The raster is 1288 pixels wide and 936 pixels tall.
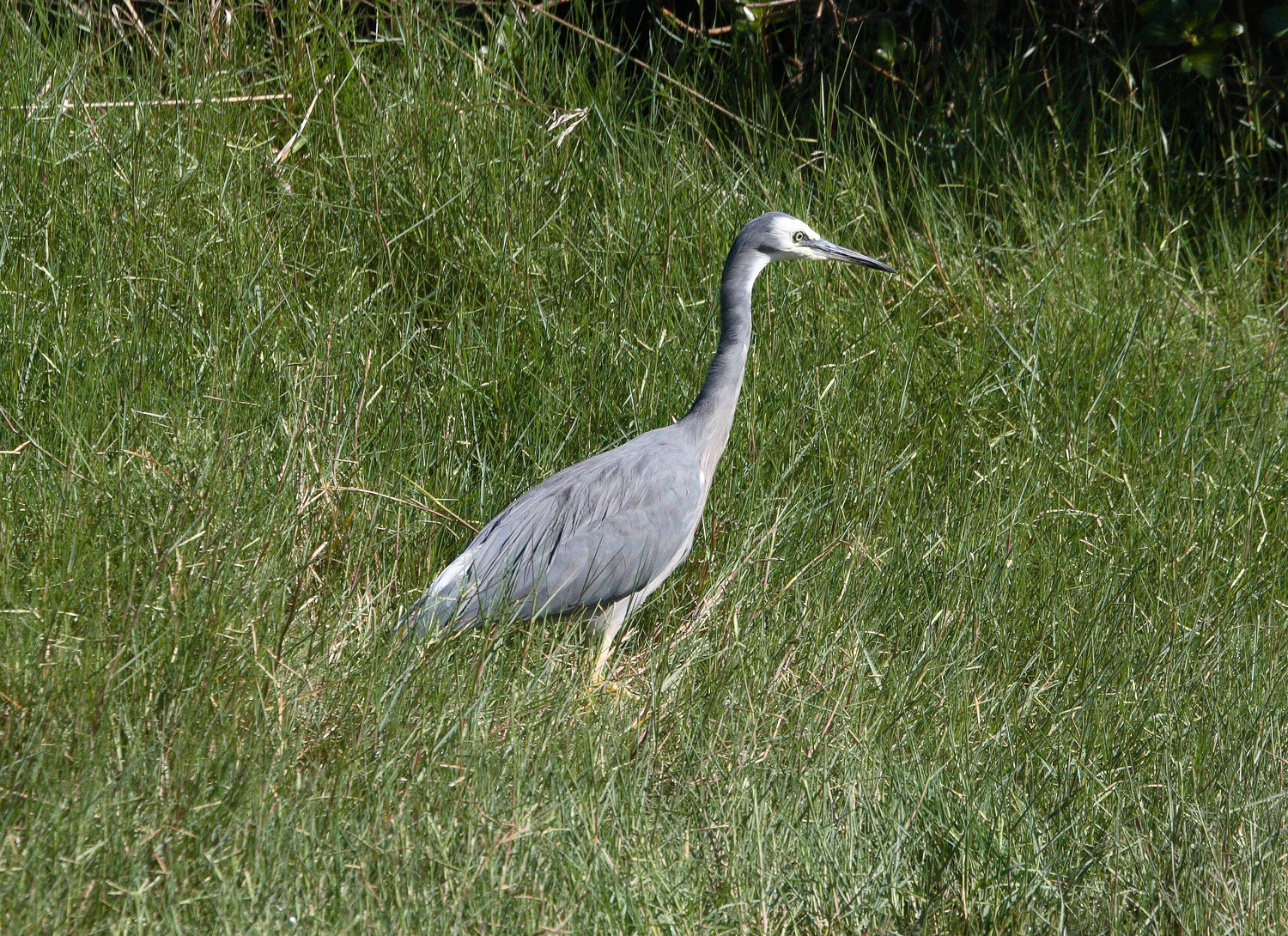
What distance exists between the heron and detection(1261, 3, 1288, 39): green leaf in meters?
3.03

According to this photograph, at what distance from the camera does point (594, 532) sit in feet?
12.6

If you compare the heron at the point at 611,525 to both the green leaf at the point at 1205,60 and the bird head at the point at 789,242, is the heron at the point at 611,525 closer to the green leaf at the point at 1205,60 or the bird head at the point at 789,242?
the bird head at the point at 789,242

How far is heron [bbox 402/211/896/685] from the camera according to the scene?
148 inches

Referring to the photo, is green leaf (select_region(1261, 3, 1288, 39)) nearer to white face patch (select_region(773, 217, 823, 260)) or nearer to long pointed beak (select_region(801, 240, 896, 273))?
long pointed beak (select_region(801, 240, 896, 273))

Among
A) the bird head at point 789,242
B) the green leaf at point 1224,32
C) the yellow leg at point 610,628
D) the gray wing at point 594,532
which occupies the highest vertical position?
the bird head at point 789,242

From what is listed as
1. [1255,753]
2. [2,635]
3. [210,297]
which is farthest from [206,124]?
[1255,753]

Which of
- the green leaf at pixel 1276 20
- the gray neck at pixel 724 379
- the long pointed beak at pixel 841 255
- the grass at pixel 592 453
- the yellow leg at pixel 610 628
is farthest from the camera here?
the green leaf at pixel 1276 20

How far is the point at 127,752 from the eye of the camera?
8.53ft

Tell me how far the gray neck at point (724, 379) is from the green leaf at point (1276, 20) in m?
3.02

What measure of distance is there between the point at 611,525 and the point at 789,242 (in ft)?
3.71

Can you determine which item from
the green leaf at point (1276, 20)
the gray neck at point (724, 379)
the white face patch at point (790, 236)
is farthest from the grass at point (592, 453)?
the green leaf at point (1276, 20)

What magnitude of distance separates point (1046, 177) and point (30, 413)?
162 inches

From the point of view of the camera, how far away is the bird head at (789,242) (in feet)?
13.7

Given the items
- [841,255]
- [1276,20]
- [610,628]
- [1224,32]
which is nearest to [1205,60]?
[1224,32]
